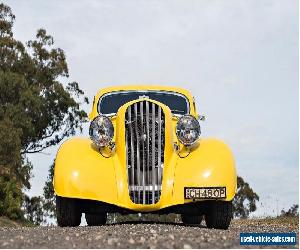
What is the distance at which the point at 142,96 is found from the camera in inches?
512

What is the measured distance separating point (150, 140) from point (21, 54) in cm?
3096

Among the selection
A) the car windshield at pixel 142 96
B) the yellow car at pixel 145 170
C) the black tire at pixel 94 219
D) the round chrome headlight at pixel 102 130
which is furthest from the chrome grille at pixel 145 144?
the black tire at pixel 94 219

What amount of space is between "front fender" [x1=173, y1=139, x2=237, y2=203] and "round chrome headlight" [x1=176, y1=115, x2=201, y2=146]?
0.24 m

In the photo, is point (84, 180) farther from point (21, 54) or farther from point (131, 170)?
point (21, 54)

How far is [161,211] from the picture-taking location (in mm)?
10898

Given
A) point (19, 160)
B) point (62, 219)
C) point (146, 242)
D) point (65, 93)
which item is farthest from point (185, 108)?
point (65, 93)

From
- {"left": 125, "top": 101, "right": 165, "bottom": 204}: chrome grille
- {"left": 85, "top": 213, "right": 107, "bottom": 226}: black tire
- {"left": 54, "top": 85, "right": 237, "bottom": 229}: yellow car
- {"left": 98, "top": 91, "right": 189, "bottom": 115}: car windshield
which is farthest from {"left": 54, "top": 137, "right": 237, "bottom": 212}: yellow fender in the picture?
{"left": 85, "top": 213, "right": 107, "bottom": 226}: black tire

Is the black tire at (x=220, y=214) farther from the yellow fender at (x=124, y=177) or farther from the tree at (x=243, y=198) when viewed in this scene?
the tree at (x=243, y=198)

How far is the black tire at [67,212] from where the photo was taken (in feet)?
35.8

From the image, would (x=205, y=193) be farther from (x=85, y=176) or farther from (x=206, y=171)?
(x=85, y=176)

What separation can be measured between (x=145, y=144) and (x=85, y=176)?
3.65 feet

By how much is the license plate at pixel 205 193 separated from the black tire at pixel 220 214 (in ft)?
1.26

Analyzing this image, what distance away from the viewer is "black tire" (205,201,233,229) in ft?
35.2

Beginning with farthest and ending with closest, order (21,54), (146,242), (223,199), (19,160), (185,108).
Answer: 1. (21,54)
2. (19,160)
3. (185,108)
4. (223,199)
5. (146,242)
